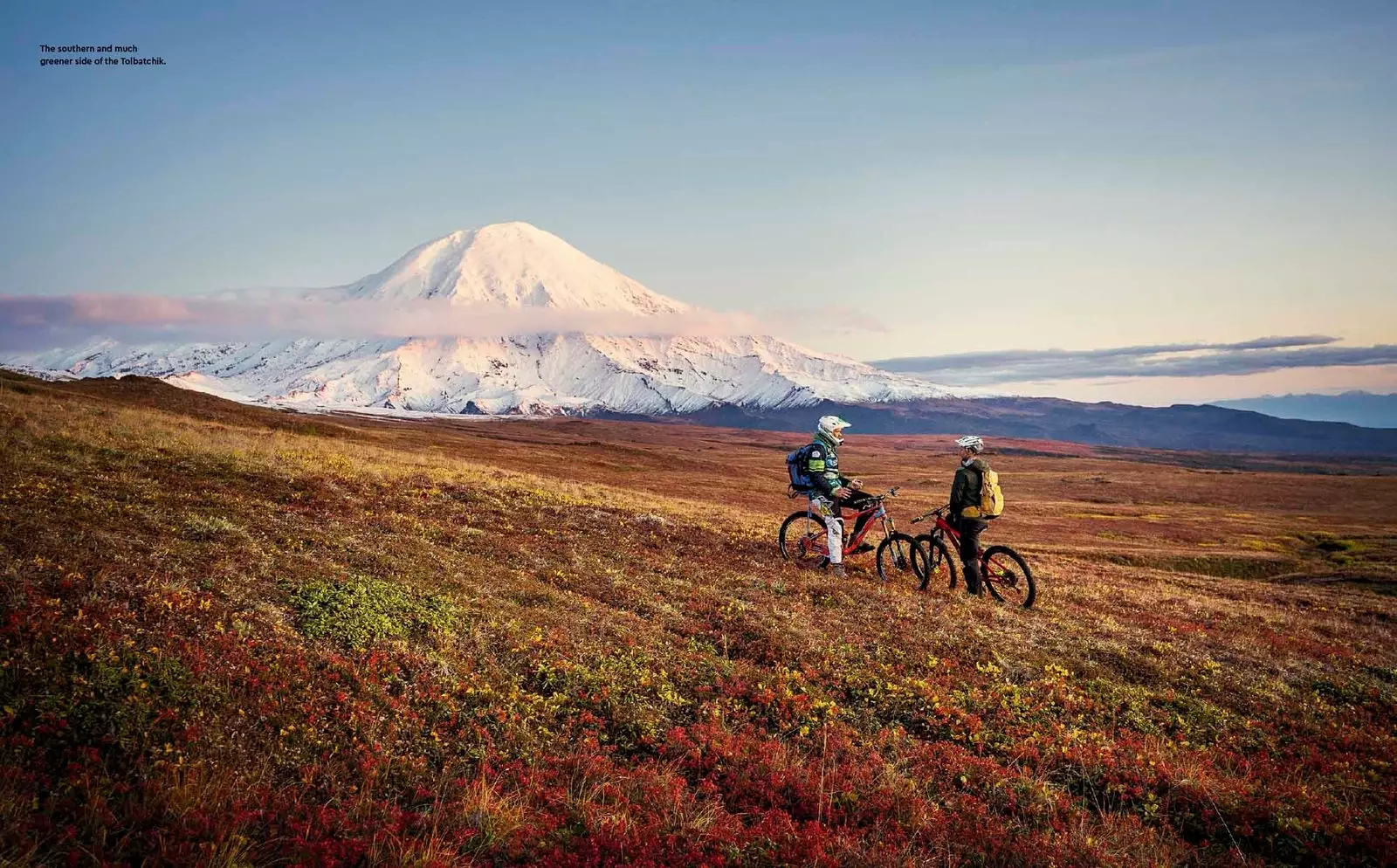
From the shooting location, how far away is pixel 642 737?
26.1ft

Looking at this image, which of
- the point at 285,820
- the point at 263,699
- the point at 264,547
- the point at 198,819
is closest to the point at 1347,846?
the point at 285,820

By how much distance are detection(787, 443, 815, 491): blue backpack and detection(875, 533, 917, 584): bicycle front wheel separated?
2501 millimetres

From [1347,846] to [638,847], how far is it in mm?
7052

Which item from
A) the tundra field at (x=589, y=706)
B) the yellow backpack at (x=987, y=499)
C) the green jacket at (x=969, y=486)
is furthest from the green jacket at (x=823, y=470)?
the yellow backpack at (x=987, y=499)

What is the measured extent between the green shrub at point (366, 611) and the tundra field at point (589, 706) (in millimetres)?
70

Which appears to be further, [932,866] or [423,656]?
[423,656]

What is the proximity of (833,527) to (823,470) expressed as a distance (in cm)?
151

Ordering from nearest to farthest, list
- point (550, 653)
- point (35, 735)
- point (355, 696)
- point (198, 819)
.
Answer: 1. point (198, 819)
2. point (35, 735)
3. point (355, 696)
4. point (550, 653)

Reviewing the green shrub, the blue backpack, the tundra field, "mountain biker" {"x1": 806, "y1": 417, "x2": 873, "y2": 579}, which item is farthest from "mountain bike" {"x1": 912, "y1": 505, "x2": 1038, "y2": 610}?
the green shrub

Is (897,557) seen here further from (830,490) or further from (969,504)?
(969,504)

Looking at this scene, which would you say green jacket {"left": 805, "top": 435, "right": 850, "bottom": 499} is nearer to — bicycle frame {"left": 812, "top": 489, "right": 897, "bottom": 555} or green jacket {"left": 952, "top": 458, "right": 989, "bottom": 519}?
bicycle frame {"left": 812, "top": 489, "right": 897, "bottom": 555}

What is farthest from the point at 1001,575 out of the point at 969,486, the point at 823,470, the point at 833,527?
the point at 823,470

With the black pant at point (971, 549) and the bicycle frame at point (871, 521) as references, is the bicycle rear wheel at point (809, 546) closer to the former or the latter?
the bicycle frame at point (871, 521)

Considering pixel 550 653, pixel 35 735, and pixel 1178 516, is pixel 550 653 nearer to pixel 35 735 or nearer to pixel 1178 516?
pixel 35 735
